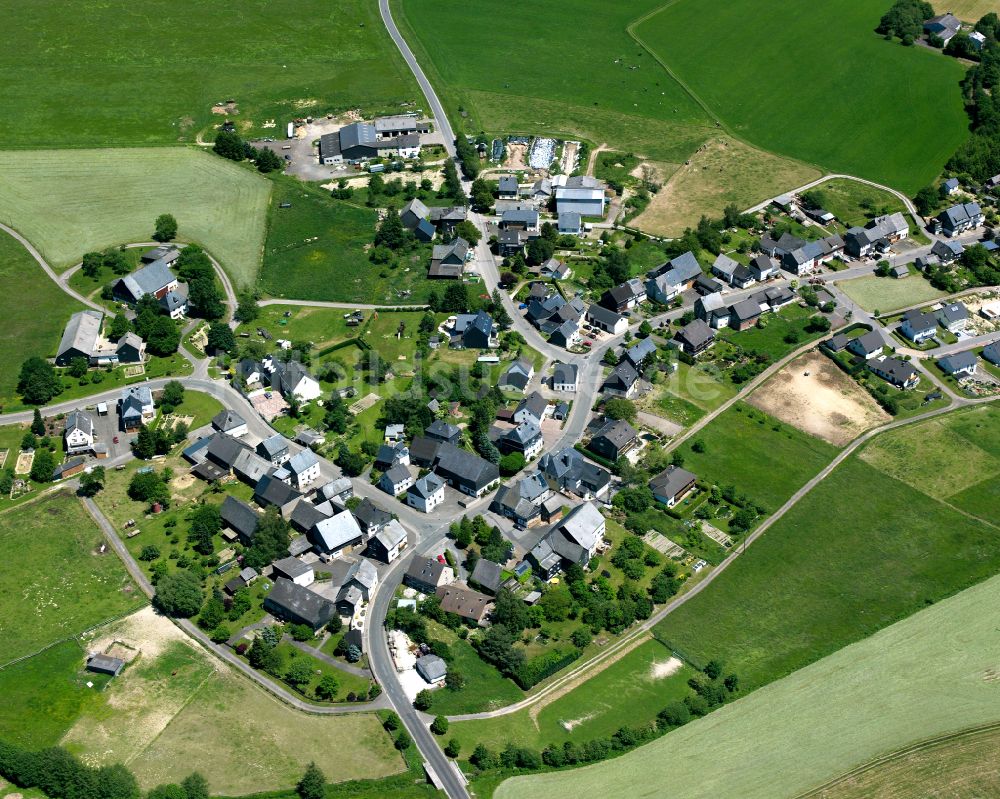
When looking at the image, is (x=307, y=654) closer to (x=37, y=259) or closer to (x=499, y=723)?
(x=499, y=723)

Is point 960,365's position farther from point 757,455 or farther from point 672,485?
point 672,485

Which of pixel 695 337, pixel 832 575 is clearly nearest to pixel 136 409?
pixel 695 337

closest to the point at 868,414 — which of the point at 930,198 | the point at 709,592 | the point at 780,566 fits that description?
the point at 780,566

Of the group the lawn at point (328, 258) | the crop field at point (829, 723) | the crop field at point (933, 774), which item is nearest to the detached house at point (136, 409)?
the lawn at point (328, 258)

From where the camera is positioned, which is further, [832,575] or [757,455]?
[757,455]

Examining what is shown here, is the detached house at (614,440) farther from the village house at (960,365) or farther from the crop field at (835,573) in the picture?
the village house at (960,365)

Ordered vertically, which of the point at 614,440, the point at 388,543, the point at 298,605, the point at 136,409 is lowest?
the point at 298,605
